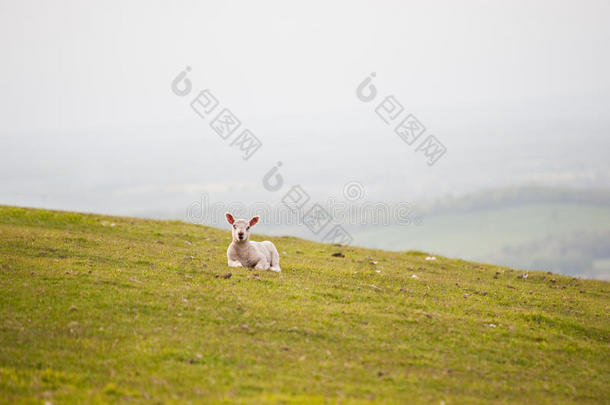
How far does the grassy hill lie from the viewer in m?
12.5

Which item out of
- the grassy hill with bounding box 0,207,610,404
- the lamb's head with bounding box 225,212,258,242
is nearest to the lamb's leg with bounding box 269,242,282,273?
the grassy hill with bounding box 0,207,610,404

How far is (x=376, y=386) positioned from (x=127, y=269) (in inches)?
494

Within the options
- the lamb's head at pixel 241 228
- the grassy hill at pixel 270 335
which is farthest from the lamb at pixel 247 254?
the grassy hill at pixel 270 335

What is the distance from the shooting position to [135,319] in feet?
51.7

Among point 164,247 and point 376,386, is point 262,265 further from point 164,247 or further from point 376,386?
point 376,386

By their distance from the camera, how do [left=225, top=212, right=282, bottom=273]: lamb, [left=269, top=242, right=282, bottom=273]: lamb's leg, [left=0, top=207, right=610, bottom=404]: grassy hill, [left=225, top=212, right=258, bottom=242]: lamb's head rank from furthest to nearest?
[left=269, top=242, right=282, bottom=273]: lamb's leg
[left=225, top=212, right=282, bottom=273]: lamb
[left=225, top=212, right=258, bottom=242]: lamb's head
[left=0, top=207, right=610, bottom=404]: grassy hill

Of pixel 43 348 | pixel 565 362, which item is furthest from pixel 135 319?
pixel 565 362

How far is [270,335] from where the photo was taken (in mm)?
15664

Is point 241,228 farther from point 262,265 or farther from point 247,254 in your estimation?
point 262,265

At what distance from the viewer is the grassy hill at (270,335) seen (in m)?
12.5

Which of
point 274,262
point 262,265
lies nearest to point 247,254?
point 262,265

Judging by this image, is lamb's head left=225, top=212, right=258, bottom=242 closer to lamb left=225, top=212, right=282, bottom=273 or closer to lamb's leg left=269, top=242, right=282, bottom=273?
lamb left=225, top=212, right=282, bottom=273

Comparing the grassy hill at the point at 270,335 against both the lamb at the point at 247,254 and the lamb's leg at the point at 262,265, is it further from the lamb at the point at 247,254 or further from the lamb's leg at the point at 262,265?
the lamb's leg at the point at 262,265

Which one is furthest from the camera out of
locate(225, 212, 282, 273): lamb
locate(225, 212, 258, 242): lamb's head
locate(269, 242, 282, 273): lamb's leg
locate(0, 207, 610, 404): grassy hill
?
locate(269, 242, 282, 273): lamb's leg
